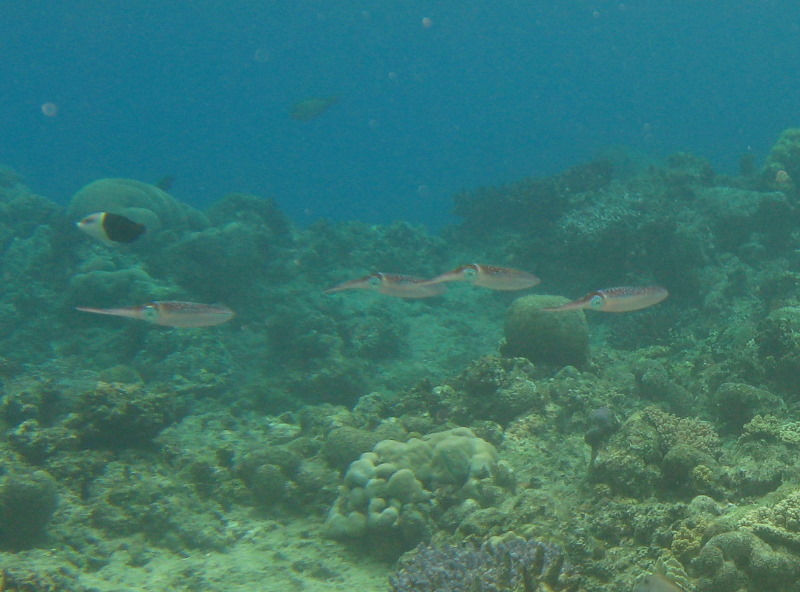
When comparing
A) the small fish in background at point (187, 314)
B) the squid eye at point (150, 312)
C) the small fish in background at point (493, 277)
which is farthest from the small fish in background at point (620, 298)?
the squid eye at point (150, 312)

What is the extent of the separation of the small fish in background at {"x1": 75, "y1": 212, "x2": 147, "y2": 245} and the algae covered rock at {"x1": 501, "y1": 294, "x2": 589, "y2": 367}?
5683 mm

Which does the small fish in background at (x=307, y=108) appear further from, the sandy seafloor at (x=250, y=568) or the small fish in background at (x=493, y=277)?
the sandy seafloor at (x=250, y=568)

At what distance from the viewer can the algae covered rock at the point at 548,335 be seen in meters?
8.29

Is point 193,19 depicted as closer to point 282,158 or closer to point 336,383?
point 282,158

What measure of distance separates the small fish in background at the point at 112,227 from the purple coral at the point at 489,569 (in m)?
4.21

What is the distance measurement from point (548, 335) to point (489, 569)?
541 cm

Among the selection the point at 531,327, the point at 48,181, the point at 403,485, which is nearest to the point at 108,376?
the point at 403,485

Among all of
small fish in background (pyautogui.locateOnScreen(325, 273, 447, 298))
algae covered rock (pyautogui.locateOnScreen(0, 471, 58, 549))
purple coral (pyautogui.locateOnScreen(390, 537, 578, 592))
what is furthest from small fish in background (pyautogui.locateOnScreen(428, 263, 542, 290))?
algae covered rock (pyautogui.locateOnScreen(0, 471, 58, 549))

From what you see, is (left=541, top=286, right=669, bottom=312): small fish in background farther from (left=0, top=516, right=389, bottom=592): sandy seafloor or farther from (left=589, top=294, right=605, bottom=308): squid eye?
(left=0, top=516, right=389, bottom=592): sandy seafloor

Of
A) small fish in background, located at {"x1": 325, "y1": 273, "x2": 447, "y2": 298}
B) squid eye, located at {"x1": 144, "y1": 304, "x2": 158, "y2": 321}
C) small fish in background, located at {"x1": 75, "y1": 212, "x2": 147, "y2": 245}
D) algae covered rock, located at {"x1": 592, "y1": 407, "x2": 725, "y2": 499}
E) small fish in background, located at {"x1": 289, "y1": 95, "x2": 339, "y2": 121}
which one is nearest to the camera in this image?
algae covered rock, located at {"x1": 592, "y1": 407, "x2": 725, "y2": 499}

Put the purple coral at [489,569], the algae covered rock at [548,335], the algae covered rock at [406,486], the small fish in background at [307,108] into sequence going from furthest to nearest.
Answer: the small fish in background at [307,108] < the algae covered rock at [548,335] < the algae covered rock at [406,486] < the purple coral at [489,569]

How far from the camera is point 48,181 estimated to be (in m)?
63.8

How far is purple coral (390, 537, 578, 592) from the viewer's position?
3.10 metres

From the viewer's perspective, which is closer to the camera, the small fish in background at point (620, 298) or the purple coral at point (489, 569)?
the purple coral at point (489, 569)
